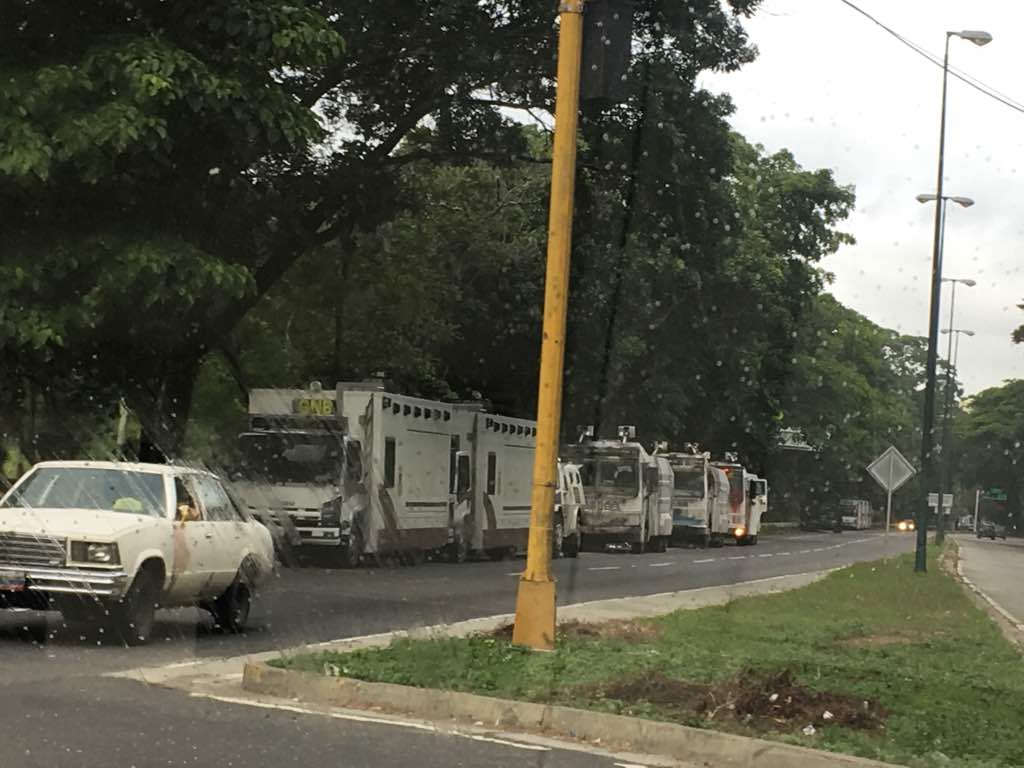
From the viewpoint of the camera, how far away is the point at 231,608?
47.9 feet

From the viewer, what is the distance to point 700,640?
14.7 metres

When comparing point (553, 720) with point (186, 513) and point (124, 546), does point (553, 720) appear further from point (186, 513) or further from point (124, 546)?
point (186, 513)

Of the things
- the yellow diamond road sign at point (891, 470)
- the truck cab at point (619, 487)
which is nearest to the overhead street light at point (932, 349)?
the yellow diamond road sign at point (891, 470)

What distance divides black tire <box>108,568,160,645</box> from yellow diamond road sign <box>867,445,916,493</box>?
884 inches

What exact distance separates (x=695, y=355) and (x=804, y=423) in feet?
70.7

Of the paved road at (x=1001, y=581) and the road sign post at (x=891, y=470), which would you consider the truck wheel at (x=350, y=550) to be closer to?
the paved road at (x=1001, y=581)

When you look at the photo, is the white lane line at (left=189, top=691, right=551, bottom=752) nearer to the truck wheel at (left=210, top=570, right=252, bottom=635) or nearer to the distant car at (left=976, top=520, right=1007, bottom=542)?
the truck wheel at (left=210, top=570, right=252, bottom=635)

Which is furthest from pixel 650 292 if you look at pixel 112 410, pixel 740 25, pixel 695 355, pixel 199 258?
pixel 199 258

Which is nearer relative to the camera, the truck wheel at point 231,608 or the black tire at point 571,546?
the truck wheel at point 231,608

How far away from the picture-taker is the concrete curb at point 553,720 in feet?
28.0

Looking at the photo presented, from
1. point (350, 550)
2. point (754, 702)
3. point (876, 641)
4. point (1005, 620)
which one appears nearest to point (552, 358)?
point (754, 702)

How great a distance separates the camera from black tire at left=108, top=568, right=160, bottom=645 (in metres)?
12.9

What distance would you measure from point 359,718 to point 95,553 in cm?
377

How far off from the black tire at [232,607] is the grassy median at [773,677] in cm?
270
